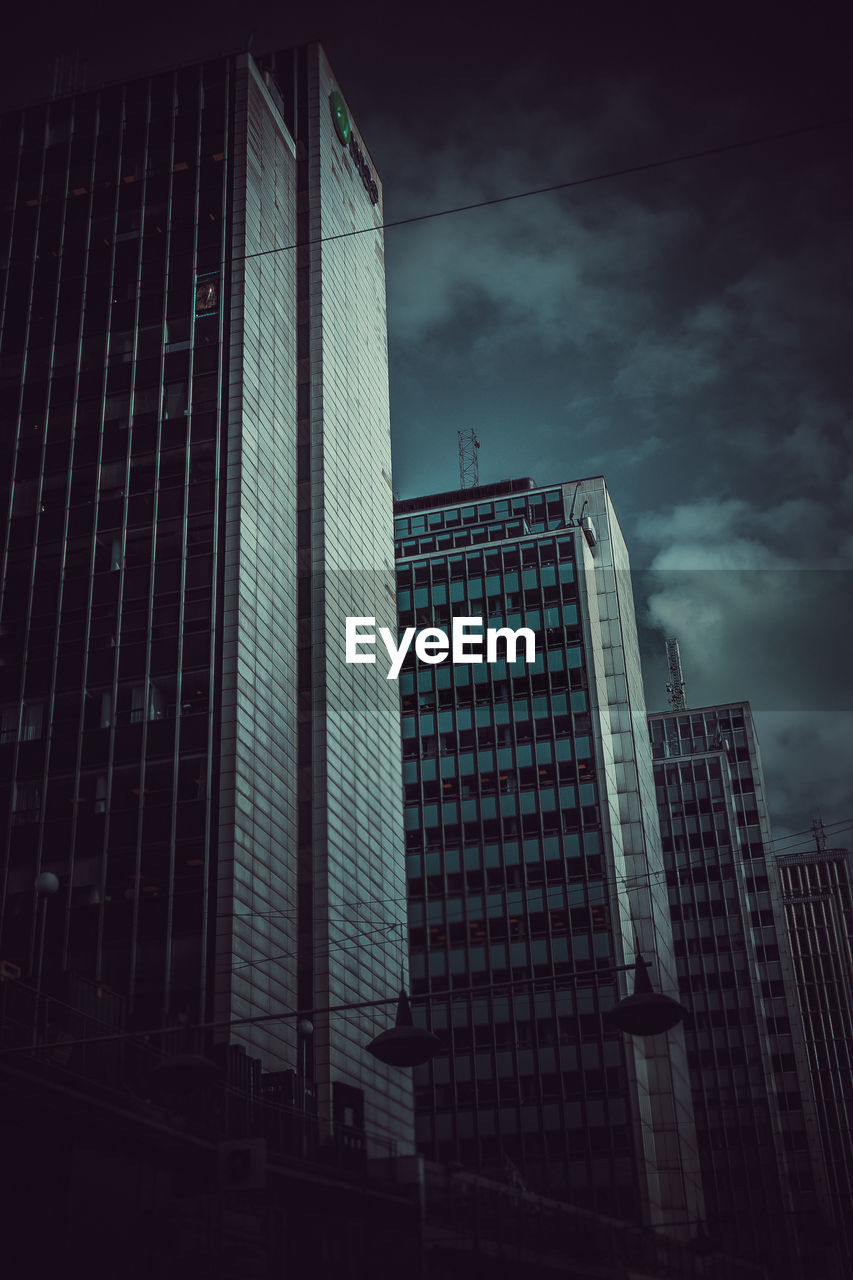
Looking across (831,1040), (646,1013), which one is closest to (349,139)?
(646,1013)

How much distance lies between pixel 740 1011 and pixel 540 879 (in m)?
47.4

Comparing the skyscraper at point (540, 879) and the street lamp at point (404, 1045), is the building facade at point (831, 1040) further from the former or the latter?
the street lamp at point (404, 1045)

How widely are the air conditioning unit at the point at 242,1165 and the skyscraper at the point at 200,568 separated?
24.7 m

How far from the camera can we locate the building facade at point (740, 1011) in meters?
131

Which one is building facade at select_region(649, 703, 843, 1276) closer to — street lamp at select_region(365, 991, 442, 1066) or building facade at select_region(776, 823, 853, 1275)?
building facade at select_region(776, 823, 853, 1275)

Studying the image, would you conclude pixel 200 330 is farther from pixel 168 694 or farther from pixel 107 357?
pixel 168 694

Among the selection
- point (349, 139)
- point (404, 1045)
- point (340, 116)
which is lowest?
point (404, 1045)

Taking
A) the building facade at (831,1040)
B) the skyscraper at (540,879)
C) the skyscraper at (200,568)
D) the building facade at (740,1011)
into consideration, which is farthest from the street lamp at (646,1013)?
the building facade at (831,1040)

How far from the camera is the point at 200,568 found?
66.2 meters

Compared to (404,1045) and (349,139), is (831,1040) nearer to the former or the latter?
(349,139)

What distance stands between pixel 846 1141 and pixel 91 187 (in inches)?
5690

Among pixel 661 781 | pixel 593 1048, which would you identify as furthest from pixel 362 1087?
pixel 661 781

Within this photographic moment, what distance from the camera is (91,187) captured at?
261 ft

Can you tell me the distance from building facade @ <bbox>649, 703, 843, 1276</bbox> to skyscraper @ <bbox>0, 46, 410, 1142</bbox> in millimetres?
70861
